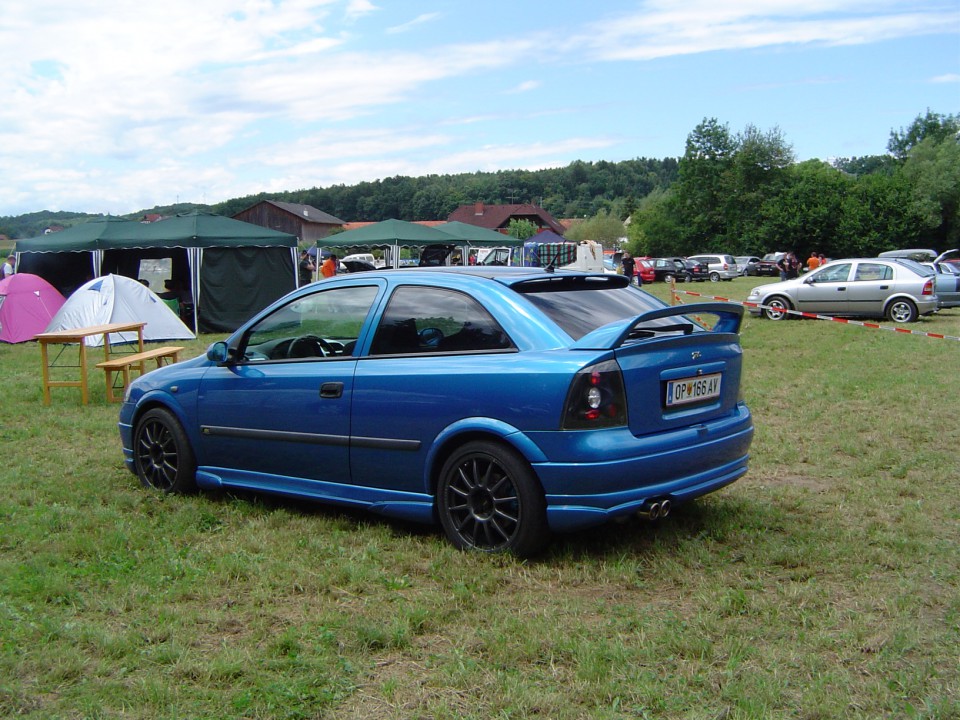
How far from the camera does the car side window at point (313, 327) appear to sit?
17.7 feet

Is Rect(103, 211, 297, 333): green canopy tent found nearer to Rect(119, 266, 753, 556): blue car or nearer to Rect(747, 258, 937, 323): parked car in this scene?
Rect(747, 258, 937, 323): parked car

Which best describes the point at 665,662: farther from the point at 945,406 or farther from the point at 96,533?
the point at 945,406

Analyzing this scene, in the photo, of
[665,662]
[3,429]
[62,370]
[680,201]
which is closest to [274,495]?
[665,662]

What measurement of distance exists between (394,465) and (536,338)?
110cm

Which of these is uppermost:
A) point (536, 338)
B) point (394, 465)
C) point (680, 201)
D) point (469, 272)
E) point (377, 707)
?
point (680, 201)

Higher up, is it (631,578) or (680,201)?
(680,201)

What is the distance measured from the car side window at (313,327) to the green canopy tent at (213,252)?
1447 cm

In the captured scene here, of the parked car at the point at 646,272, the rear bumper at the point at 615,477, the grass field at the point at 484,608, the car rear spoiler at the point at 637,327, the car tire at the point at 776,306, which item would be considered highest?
the parked car at the point at 646,272

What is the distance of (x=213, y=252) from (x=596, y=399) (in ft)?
55.7

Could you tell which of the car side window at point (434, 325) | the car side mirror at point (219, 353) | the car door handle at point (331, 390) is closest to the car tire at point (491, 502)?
the car side window at point (434, 325)

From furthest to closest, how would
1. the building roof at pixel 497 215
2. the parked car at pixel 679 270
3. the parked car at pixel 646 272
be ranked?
the building roof at pixel 497 215 < the parked car at pixel 679 270 < the parked car at pixel 646 272

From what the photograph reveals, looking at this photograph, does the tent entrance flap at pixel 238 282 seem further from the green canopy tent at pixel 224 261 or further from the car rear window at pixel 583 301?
the car rear window at pixel 583 301

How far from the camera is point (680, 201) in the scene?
72.6m

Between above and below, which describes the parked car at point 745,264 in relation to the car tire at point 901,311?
above
